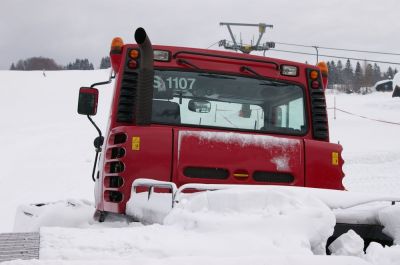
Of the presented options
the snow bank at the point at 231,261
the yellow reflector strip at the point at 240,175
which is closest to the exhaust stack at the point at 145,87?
the yellow reflector strip at the point at 240,175

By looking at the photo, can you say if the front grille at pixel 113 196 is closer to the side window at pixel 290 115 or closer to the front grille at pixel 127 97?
the front grille at pixel 127 97

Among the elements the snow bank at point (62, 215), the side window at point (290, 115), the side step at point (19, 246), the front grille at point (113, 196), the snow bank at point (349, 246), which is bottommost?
the snow bank at point (62, 215)

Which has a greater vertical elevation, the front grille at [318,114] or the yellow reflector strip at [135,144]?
the front grille at [318,114]

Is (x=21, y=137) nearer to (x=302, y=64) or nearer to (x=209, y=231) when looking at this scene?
(x=302, y=64)

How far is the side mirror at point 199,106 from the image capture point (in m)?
4.77

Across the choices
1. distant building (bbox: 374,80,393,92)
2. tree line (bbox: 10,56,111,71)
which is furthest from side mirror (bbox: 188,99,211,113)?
tree line (bbox: 10,56,111,71)

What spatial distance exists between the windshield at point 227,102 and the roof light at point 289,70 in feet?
0.37

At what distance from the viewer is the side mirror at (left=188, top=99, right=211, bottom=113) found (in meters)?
4.77

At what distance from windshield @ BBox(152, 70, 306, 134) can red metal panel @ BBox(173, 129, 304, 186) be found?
0.44 meters

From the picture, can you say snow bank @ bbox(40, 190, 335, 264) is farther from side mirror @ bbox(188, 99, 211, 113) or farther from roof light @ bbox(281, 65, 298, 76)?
roof light @ bbox(281, 65, 298, 76)

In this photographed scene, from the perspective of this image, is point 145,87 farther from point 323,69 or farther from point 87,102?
point 323,69

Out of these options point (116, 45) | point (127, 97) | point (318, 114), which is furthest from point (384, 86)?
point (127, 97)

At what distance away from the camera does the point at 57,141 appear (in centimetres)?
2081

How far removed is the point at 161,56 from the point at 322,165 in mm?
1793
